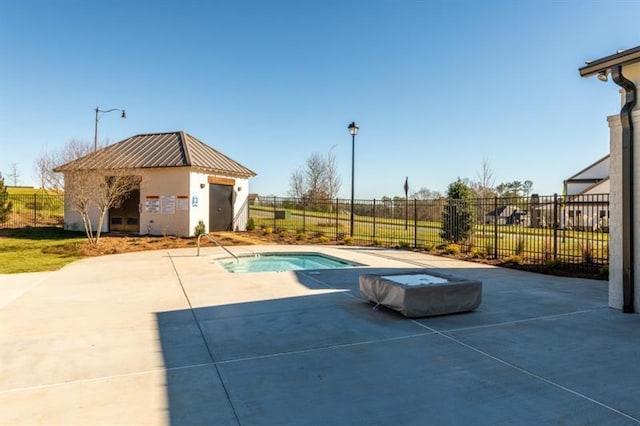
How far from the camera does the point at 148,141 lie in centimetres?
2120

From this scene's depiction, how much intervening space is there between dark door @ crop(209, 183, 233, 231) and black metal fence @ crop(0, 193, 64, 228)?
9.33 m

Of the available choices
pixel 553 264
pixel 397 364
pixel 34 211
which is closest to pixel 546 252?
pixel 553 264

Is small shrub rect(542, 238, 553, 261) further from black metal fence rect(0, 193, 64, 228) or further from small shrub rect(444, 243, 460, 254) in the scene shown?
black metal fence rect(0, 193, 64, 228)

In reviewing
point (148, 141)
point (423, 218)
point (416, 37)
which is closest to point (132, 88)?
point (148, 141)

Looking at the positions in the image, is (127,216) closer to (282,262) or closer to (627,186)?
(282,262)

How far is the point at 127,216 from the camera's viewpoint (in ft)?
63.5

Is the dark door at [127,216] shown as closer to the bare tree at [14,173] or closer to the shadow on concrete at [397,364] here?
the shadow on concrete at [397,364]

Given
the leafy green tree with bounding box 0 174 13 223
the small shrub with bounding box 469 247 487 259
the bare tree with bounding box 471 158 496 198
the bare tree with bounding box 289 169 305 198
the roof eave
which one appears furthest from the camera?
the bare tree with bounding box 289 169 305 198

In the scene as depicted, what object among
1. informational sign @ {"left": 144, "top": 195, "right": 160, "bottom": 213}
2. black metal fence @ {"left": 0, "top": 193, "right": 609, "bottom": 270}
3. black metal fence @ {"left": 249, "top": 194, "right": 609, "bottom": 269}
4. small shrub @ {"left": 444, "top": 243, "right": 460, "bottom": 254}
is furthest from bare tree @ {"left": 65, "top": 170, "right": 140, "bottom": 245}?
small shrub @ {"left": 444, "top": 243, "right": 460, "bottom": 254}

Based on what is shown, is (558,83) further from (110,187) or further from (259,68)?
(110,187)

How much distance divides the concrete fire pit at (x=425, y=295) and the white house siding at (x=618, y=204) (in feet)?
7.71

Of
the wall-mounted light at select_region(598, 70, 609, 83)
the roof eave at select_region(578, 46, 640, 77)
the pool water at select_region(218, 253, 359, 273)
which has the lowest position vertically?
the pool water at select_region(218, 253, 359, 273)

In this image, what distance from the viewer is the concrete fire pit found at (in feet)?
18.0

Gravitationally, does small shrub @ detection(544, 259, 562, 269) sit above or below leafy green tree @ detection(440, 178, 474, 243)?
below
